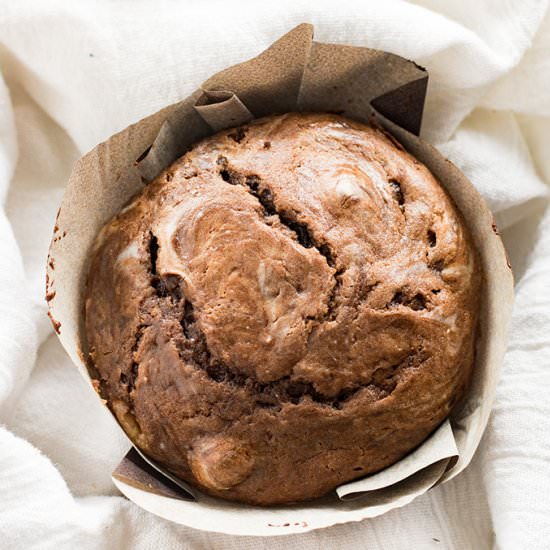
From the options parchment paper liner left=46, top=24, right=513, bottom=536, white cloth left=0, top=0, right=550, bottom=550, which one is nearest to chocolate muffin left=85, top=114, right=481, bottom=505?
parchment paper liner left=46, top=24, right=513, bottom=536

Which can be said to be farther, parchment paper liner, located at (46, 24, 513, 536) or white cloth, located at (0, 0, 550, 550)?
white cloth, located at (0, 0, 550, 550)

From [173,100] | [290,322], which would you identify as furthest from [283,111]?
[290,322]

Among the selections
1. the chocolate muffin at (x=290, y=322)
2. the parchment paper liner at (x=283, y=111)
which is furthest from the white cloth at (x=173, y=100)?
the chocolate muffin at (x=290, y=322)

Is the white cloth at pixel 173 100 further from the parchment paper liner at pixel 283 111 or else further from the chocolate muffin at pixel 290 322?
the chocolate muffin at pixel 290 322

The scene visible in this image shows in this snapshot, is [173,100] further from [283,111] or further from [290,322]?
[290,322]

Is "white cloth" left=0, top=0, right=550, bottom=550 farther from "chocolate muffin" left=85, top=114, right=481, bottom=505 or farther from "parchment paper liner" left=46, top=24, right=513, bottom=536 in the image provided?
"chocolate muffin" left=85, top=114, right=481, bottom=505

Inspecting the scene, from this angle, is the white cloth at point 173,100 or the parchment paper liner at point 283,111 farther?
the white cloth at point 173,100
